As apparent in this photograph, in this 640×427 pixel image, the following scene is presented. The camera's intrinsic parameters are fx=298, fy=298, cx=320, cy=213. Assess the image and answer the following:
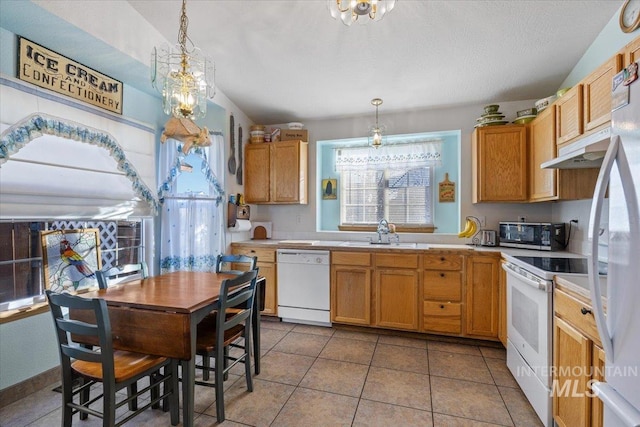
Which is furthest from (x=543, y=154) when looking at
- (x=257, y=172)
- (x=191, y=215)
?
(x=191, y=215)

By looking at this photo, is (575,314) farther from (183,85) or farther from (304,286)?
(183,85)

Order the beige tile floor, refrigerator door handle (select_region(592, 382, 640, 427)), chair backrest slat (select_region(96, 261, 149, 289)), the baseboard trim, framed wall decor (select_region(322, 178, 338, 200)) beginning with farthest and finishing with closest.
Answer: framed wall decor (select_region(322, 178, 338, 200)) < chair backrest slat (select_region(96, 261, 149, 289)) < the baseboard trim < the beige tile floor < refrigerator door handle (select_region(592, 382, 640, 427))

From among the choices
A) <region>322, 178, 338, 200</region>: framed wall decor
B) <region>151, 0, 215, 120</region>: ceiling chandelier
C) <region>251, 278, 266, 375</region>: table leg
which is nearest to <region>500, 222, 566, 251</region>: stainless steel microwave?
<region>322, 178, 338, 200</region>: framed wall decor

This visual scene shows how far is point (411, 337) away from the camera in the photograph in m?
3.13

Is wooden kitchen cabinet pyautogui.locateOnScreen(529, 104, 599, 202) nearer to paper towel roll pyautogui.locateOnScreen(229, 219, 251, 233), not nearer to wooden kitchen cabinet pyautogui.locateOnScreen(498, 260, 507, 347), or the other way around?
wooden kitchen cabinet pyautogui.locateOnScreen(498, 260, 507, 347)

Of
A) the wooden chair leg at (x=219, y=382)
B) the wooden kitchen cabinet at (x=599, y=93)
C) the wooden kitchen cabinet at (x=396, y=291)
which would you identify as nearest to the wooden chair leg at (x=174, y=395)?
the wooden chair leg at (x=219, y=382)

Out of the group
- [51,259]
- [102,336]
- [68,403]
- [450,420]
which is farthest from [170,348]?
[450,420]

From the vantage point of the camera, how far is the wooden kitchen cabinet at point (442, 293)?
2.95 meters

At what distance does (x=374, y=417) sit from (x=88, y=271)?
2.51 m

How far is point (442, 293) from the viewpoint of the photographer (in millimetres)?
2980

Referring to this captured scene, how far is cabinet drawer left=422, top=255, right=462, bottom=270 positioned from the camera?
9.67 ft

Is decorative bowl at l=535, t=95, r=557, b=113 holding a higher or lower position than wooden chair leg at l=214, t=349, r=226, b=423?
higher

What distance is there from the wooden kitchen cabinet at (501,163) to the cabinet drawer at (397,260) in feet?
3.21

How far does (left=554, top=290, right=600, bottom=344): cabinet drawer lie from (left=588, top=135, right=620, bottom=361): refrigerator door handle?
0.79 feet
